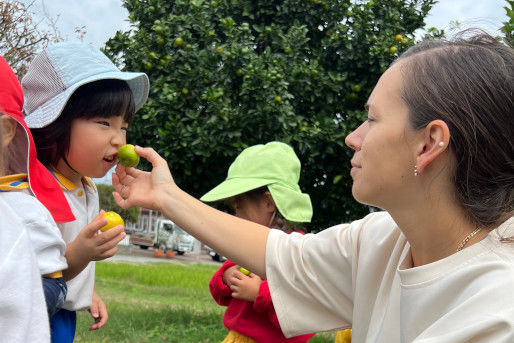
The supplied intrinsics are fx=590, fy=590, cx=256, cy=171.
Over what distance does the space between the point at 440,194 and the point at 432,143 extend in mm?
151

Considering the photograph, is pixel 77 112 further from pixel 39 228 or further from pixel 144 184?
pixel 39 228

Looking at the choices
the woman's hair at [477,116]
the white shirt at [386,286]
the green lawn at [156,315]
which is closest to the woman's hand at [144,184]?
the white shirt at [386,286]

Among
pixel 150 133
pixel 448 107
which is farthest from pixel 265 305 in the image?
pixel 150 133

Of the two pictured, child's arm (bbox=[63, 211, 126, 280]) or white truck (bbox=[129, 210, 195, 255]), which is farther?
white truck (bbox=[129, 210, 195, 255])

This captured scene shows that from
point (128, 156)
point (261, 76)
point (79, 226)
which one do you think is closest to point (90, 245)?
point (79, 226)

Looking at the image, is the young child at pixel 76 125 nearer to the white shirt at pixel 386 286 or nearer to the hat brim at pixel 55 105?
the hat brim at pixel 55 105

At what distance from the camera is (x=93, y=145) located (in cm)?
244

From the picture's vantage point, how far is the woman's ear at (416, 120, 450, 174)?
5.32 ft

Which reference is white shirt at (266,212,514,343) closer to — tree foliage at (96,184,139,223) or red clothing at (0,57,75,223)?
red clothing at (0,57,75,223)

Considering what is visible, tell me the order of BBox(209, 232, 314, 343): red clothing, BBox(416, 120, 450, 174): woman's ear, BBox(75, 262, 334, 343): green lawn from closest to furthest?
BBox(416, 120, 450, 174): woman's ear → BBox(209, 232, 314, 343): red clothing → BBox(75, 262, 334, 343): green lawn

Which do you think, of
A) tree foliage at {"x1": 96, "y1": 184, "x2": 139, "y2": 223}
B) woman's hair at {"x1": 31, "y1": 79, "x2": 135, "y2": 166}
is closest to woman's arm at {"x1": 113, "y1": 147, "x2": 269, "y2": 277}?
woman's hair at {"x1": 31, "y1": 79, "x2": 135, "y2": 166}

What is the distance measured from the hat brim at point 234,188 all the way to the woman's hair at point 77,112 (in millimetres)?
772

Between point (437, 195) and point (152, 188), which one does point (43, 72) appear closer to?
point (152, 188)

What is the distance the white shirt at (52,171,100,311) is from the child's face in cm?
8
